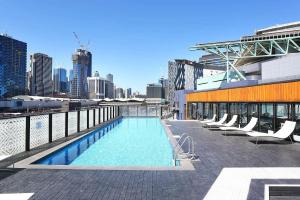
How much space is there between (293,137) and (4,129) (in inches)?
447

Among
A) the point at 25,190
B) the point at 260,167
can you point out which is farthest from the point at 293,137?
the point at 25,190

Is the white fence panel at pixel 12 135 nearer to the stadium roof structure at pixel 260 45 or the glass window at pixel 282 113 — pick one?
the glass window at pixel 282 113

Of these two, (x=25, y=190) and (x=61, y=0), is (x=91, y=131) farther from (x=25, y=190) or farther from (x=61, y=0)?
(x=25, y=190)

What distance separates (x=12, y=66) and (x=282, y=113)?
156240 millimetres

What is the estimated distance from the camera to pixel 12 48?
151 m

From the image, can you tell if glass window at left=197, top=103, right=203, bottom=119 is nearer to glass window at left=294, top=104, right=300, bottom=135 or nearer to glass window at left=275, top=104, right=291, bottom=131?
glass window at left=275, top=104, right=291, bottom=131

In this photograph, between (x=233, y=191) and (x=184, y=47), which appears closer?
(x=233, y=191)

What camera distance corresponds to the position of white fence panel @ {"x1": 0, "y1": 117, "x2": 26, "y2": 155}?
30.2 feet

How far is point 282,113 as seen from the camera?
13.2 metres

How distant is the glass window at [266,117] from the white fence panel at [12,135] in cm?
1117

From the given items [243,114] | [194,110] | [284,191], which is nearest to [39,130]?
[284,191]

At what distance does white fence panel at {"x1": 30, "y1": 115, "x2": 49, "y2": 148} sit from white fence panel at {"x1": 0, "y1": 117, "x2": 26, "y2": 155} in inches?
21.7

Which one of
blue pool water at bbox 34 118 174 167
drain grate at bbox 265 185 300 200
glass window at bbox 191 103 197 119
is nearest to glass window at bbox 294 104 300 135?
blue pool water at bbox 34 118 174 167

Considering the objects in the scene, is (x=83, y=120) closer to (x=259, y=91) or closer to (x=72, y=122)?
(x=72, y=122)
